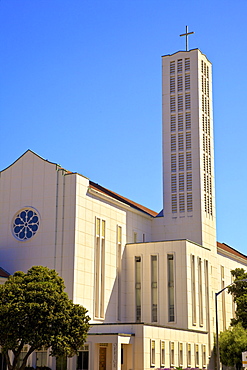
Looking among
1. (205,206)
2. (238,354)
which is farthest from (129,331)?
(205,206)

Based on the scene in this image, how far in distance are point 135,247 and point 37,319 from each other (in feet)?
72.0

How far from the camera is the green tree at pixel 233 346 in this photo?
57094 mm

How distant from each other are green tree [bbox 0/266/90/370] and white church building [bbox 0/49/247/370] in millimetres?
6113

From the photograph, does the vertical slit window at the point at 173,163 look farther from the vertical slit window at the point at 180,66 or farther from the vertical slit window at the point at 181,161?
the vertical slit window at the point at 180,66

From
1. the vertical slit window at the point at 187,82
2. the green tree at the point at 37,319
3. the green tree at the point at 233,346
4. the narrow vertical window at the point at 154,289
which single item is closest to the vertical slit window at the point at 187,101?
the vertical slit window at the point at 187,82

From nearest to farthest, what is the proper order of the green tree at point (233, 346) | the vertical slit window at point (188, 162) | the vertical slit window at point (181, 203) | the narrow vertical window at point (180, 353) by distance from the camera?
1. the narrow vertical window at point (180, 353)
2. the green tree at point (233, 346)
3. the vertical slit window at point (181, 203)
4. the vertical slit window at point (188, 162)

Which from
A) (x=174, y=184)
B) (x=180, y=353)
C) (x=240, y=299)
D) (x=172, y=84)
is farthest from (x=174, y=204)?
(x=180, y=353)

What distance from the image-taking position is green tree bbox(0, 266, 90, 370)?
40.0 m

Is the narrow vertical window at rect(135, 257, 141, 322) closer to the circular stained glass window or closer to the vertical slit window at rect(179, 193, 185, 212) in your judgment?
the vertical slit window at rect(179, 193, 185, 212)

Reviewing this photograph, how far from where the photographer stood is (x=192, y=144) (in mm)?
69188

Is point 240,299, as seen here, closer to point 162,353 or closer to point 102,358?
point 162,353

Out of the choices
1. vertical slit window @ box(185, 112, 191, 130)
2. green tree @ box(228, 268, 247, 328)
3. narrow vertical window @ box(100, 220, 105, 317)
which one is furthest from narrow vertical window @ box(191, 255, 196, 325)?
vertical slit window @ box(185, 112, 191, 130)

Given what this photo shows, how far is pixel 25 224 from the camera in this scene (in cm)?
5584

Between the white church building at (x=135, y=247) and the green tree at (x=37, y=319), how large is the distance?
6113 mm
